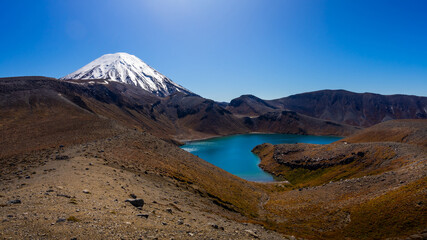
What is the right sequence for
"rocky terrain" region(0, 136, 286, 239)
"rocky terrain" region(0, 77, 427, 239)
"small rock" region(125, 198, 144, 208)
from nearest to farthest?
"rocky terrain" region(0, 136, 286, 239) → "rocky terrain" region(0, 77, 427, 239) → "small rock" region(125, 198, 144, 208)

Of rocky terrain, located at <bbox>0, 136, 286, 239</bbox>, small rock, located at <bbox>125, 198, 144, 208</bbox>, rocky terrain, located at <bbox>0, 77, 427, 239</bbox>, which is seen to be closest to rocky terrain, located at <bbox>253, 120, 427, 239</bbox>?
rocky terrain, located at <bbox>0, 77, 427, 239</bbox>

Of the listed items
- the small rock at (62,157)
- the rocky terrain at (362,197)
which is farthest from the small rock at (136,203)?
the small rock at (62,157)

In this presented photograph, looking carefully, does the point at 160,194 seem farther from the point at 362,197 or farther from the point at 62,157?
the point at 362,197

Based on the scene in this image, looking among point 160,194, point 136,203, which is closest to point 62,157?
point 160,194

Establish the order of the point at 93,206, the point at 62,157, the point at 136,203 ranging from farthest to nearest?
the point at 62,157 < the point at 136,203 < the point at 93,206

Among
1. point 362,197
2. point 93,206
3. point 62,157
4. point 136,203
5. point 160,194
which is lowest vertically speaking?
point 362,197

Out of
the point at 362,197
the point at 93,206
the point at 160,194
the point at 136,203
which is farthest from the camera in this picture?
the point at 362,197

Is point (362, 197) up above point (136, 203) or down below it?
below

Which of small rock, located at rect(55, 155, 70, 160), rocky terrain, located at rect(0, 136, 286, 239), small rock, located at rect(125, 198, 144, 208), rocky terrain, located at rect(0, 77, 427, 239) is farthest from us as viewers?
small rock, located at rect(55, 155, 70, 160)

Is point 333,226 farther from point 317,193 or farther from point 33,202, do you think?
point 33,202

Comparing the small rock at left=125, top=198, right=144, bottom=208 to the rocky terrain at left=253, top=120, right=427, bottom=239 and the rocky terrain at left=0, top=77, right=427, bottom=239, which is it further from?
the rocky terrain at left=253, top=120, right=427, bottom=239

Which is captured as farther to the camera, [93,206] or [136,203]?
[136,203]

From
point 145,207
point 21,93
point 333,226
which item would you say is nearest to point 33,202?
point 145,207
